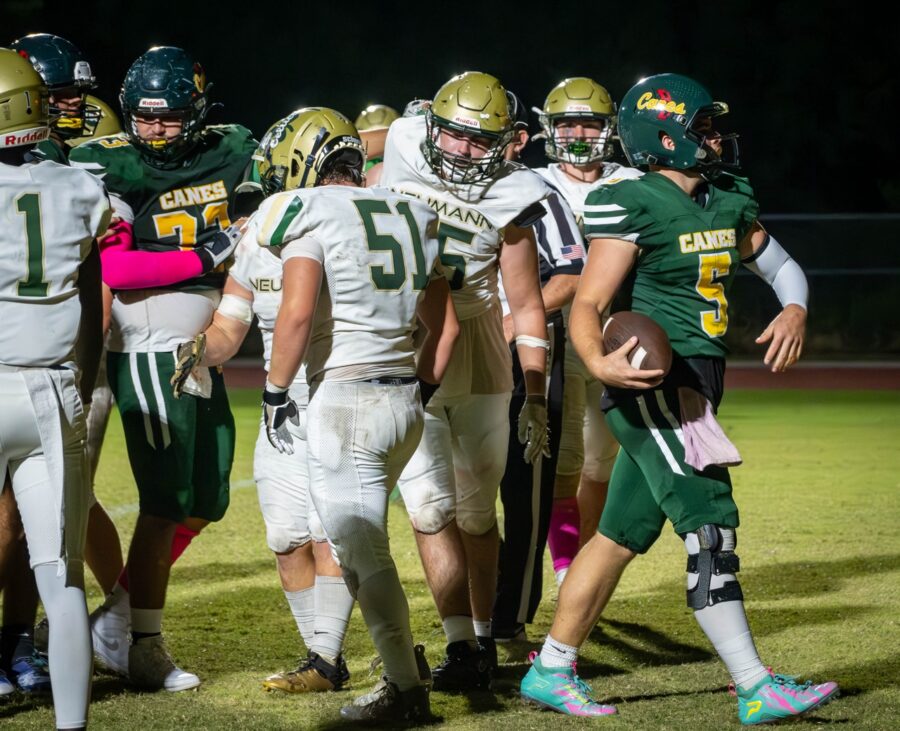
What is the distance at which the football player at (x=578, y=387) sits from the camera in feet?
17.3

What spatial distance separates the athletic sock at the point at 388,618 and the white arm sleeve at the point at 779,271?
4.89 feet

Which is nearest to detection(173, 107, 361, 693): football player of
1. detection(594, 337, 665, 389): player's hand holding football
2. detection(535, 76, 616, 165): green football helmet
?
detection(594, 337, 665, 389): player's hand holding football

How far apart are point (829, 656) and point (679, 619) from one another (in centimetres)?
70

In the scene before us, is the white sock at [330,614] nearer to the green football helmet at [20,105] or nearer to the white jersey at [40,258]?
the white jersey at [40,258]

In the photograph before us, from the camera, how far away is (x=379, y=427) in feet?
11.5

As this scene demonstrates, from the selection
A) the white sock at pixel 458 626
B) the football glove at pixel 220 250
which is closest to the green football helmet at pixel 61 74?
the football glove at pixel 220 250

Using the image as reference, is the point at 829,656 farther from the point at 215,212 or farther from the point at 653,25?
the point at 653,25

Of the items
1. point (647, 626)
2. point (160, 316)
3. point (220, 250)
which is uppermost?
point (220, 250)

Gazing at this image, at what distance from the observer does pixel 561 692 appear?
3861 mm

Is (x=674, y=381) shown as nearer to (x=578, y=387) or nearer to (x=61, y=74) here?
(x=578, y=387)

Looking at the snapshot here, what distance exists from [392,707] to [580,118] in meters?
2.79

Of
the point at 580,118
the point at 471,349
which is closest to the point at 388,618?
the point at 471,349

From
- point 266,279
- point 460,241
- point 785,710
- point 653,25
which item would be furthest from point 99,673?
point 653,25

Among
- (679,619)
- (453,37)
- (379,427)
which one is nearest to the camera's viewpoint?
(379,427)
